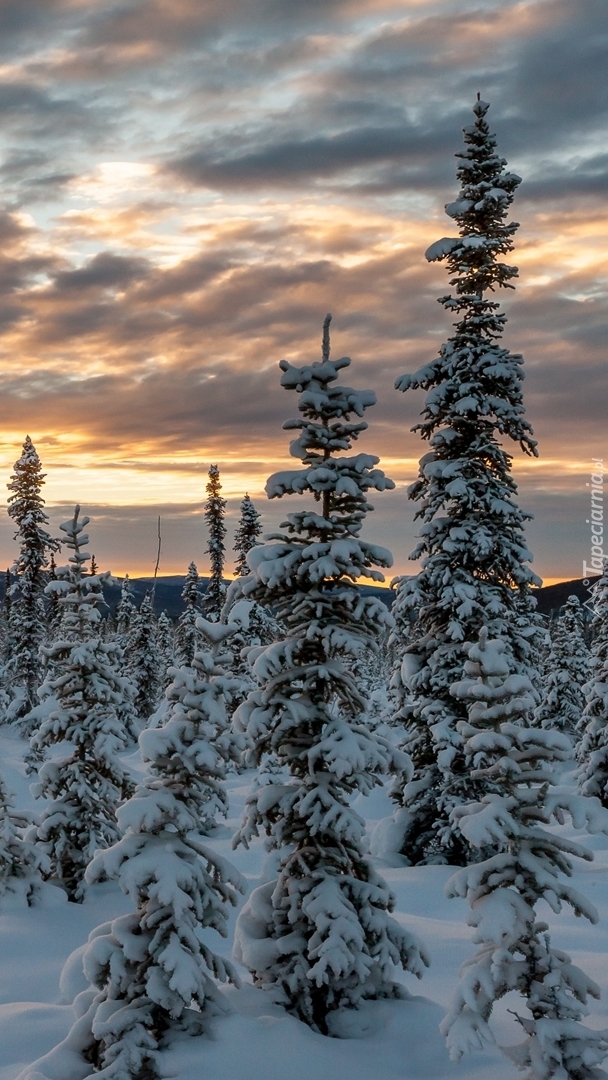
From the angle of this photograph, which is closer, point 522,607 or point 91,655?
point 91,655

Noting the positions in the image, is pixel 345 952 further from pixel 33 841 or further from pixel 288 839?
pixel 33 841

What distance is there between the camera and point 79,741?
53.4 ft

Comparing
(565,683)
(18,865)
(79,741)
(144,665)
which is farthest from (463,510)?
(144,665)

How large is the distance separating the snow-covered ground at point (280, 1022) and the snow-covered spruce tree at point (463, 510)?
3.62 m

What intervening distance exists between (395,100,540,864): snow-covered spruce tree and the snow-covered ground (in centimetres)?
362

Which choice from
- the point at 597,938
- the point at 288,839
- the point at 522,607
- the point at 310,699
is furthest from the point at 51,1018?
the point at 522,607

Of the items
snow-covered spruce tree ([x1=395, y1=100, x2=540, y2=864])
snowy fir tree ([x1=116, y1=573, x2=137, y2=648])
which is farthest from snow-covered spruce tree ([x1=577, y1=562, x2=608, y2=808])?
snowy fir tree ([x1=116, y1=573, x2=137, y2=648])

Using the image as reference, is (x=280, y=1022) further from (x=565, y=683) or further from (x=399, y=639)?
(x=565, y=683)

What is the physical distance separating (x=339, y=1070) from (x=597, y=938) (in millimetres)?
7352

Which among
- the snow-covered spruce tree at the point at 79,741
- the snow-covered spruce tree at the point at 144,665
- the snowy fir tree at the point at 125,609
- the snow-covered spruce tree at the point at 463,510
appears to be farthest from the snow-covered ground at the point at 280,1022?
the snowy fir tree at the point at 125,609

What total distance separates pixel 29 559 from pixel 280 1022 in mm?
36834

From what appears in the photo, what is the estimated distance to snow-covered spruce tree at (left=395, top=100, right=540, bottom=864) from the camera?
18.1m

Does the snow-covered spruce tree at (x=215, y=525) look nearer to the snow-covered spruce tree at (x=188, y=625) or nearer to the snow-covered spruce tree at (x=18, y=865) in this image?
the snow-covered spruce tree at (x=188, y=625)

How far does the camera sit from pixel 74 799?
16.7m
